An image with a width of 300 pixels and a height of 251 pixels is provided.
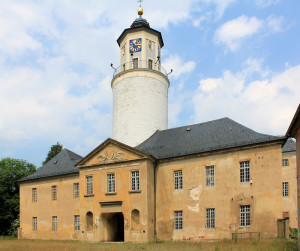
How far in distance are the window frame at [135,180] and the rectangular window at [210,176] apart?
5.29 m

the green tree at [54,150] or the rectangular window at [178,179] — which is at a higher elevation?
the green tree at [54,150]

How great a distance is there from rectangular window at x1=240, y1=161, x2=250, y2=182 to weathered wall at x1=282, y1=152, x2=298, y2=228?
12.9m

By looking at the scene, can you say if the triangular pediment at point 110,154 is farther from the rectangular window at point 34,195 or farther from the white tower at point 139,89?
the rectangular window at point 34,195

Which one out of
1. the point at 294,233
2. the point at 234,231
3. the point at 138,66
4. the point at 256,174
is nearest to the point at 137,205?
the point at 234,231

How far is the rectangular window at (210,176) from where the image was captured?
2545 centimetres

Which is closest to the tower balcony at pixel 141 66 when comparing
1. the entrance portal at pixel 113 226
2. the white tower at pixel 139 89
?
the white tower at pixel 139 89

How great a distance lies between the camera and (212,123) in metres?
29.6

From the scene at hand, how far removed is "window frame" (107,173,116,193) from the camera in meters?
28.4

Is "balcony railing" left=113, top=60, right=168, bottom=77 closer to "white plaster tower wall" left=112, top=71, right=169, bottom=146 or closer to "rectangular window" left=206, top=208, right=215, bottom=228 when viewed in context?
"white plaster tower wall" left=112, top=71, right=169, bottom=146

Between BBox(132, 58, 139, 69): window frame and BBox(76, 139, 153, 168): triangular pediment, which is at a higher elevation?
BBox(132, 58, 139, 69): window frame

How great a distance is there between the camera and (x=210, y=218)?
24891 millimetres

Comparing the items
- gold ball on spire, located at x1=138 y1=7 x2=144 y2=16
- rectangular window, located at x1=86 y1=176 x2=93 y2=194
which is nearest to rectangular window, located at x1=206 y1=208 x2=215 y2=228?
rectangular window, located at x1=86 y1=176 x2=93 y2=194

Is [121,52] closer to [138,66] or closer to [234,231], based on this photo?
[138,66]

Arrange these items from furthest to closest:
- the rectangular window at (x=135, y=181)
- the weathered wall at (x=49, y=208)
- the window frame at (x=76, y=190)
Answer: the window frame at (x=76, y=190)
the weathered wall at (x=49, y=208)
the rectangular window at (x=135, y=181)
